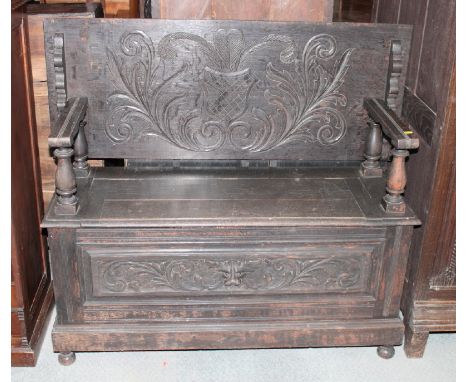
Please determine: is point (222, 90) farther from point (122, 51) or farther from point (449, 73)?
point (449, 73)

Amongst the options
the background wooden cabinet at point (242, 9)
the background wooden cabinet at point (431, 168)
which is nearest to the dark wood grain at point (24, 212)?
the background wooden cabinet at point (242, 9)

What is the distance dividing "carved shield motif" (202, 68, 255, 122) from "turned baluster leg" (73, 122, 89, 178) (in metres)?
0.45

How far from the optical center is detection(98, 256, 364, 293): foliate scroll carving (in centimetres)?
202

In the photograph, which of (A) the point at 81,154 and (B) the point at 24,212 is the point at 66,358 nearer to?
(B) the point at 24,212

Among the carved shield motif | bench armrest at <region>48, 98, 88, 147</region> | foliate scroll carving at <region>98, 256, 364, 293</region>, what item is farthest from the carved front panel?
the carved shield motif

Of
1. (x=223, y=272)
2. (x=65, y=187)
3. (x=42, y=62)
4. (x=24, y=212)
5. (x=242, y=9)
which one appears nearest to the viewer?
(x=65, y=187)

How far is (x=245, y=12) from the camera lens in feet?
8.28

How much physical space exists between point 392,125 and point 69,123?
3.37 ft

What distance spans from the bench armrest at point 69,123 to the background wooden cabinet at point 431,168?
1.14 m

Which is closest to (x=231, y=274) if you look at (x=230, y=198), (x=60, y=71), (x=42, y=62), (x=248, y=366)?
(x=230, y=198)

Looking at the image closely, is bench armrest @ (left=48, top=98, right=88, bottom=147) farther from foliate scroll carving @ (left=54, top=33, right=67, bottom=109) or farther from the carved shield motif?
the carved shield motif

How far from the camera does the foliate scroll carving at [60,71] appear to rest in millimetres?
2084

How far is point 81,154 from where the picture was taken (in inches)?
88.1

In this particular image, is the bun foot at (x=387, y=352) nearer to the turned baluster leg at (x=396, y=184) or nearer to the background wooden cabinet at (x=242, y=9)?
the turned baluster leg at (x=396, y=184)
